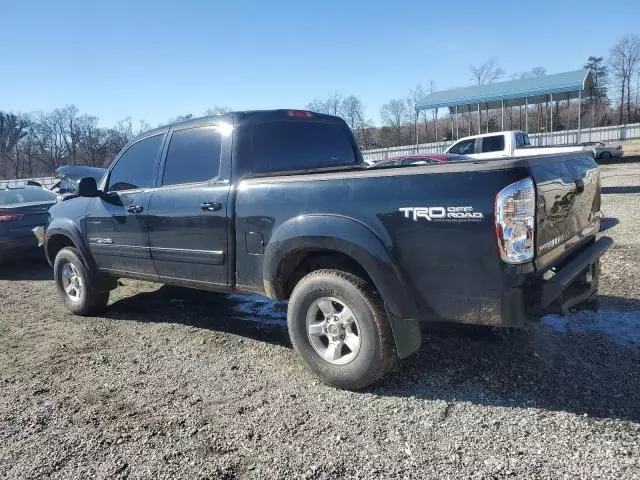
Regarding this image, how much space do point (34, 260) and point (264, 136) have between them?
746cm

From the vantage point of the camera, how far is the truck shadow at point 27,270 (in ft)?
28.1

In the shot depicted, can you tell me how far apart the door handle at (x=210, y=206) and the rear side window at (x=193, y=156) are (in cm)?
27

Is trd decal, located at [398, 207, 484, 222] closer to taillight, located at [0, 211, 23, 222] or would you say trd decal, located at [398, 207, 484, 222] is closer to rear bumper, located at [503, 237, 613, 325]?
rear bumper, located at [503, 237, 613, 325]

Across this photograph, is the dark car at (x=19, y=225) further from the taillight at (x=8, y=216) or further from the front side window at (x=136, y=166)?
the front side window at (x=136, y=166)

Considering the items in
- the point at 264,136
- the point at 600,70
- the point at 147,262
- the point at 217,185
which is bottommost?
the point at 147,262

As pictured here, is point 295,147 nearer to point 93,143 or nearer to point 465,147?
point 465,147

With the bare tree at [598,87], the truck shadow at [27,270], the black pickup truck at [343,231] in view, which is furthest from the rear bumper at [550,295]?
the bare tree at [598,87]

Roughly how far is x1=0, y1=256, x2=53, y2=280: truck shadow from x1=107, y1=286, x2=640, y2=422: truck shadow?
4725 millimetres

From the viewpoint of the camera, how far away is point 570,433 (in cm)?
287

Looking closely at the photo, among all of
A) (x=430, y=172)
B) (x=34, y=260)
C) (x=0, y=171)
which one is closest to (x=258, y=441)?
(x=430, y=172)

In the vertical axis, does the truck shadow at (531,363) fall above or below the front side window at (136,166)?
below

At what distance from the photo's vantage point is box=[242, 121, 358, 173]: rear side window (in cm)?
437

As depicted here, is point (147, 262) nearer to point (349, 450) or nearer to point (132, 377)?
point (132, 377)

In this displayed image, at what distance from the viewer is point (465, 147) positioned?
18406mm
